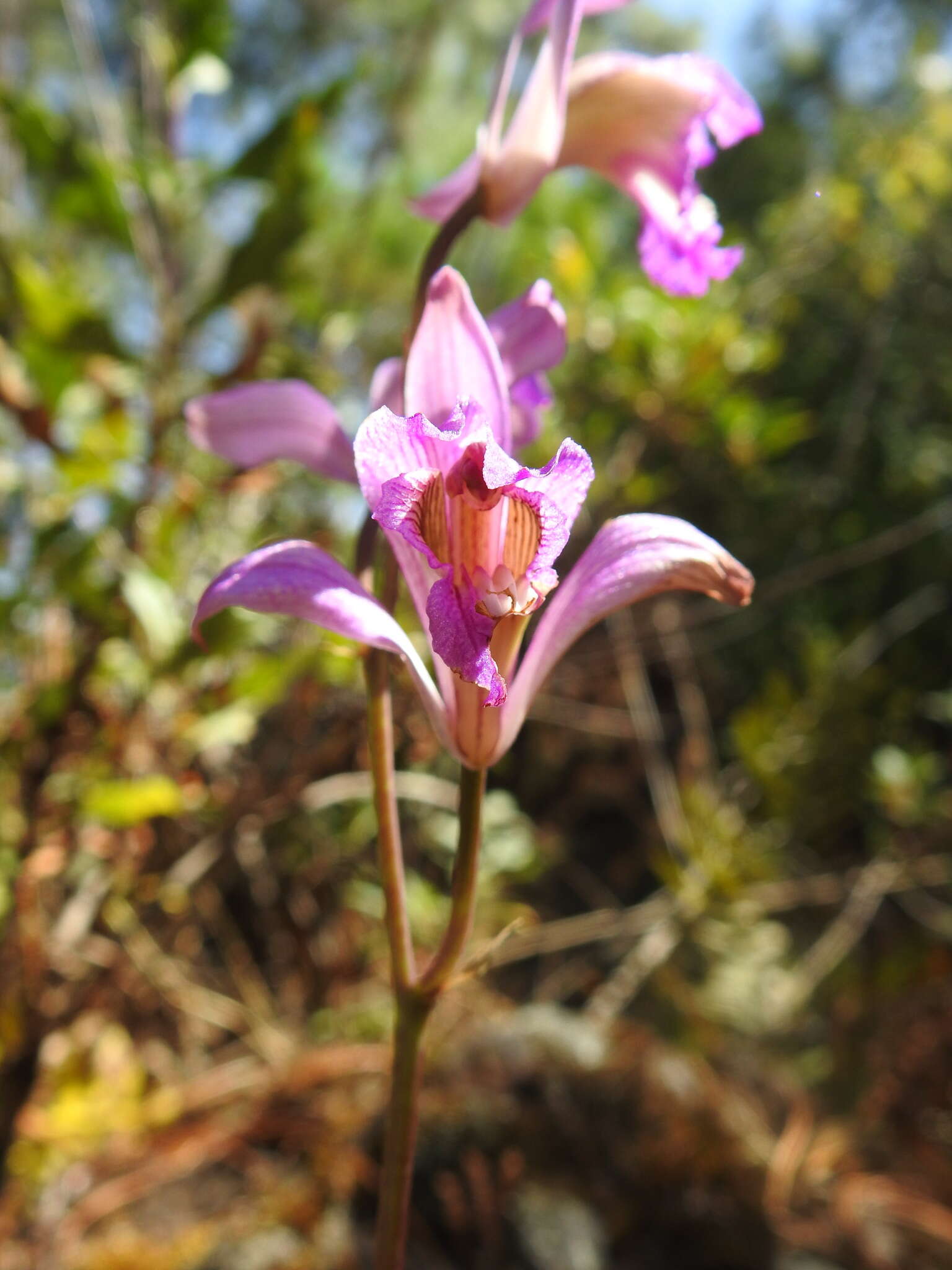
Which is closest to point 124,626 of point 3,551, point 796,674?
point 3,551

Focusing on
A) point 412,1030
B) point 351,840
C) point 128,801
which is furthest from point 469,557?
point 351,840

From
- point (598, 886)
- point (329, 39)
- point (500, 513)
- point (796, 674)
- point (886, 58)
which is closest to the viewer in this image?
point (500, 513)

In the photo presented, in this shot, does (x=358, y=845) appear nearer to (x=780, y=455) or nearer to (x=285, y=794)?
(x=285, y=794)

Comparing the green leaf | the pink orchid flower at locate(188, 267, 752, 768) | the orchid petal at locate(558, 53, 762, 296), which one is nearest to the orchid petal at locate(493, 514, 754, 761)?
the pink orchid flower at locate(188, 267, 752, 768)

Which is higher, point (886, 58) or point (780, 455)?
point (886, 58)

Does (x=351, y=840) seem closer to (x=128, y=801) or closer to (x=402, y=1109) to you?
(x=128, y=801)
